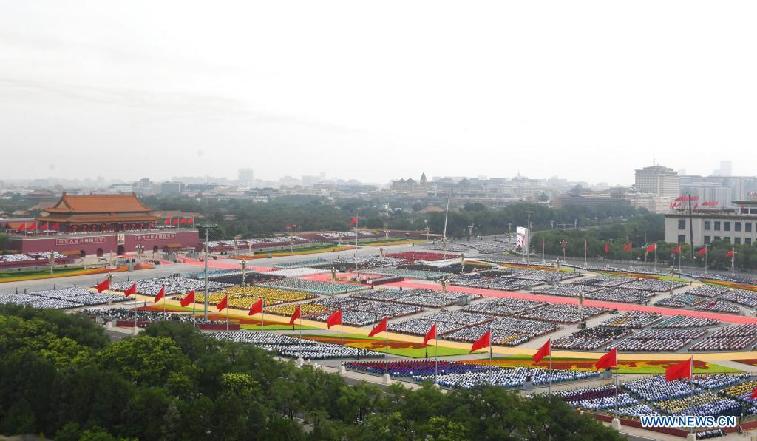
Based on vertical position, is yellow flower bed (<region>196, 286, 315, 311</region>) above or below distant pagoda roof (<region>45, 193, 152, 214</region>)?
below

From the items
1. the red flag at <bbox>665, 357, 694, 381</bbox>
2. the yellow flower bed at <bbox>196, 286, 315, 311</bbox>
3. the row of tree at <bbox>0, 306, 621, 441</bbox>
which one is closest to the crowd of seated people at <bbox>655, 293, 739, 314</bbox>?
the yellow flower bed at <bbox>196, 286, 315, 311</bbox>

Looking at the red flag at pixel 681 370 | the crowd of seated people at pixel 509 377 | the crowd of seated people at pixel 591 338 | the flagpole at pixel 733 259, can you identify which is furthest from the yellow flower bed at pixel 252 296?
the flagpole at pixel 733 259

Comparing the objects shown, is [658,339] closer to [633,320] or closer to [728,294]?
[633,320]

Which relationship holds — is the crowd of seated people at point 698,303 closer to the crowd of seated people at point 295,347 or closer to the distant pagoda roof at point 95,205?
the crowd of seated people at point 295,347

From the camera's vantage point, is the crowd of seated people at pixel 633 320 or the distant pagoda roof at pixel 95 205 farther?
the distant pagoda roof at pixel 95 205

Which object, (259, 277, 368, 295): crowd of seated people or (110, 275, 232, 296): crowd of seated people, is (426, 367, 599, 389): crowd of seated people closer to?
(259, 277, 368, 295): crowd of seated people

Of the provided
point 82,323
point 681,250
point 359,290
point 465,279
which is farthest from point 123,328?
point 681,250

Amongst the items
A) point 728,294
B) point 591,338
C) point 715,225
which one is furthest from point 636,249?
point 591,338
